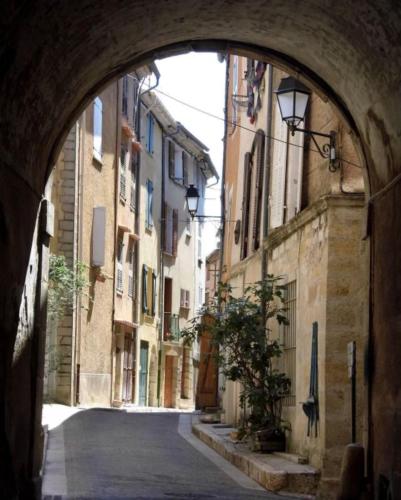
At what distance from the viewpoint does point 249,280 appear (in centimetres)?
1822

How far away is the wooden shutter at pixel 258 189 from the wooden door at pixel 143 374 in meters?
16.2

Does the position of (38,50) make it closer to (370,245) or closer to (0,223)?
(0,223)

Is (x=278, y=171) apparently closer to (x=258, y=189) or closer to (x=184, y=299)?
(x=258, y=189)

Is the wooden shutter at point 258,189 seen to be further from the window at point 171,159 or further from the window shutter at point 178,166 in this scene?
→ the window shutter at point 178,166

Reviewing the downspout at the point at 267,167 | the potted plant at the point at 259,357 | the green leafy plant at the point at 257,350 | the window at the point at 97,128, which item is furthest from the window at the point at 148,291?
the green leafy plant at the point at 257,350

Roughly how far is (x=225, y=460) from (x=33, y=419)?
5875 mm

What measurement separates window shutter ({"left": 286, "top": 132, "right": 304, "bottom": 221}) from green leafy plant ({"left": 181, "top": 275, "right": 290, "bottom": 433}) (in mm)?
987

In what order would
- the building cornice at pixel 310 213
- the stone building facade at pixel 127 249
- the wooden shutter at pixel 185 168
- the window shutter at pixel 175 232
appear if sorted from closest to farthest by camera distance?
the building cornice at pixel 310 213, the stone building facade at pixel 127 249, the window shutter at pixel 175 232, the wooden shutter at pixel 185 168

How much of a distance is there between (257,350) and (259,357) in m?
0.10

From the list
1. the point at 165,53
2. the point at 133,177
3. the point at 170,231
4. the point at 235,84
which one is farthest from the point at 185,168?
the point at 165,53

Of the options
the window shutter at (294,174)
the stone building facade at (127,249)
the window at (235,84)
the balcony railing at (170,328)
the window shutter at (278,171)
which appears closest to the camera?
the window shutter at (294,174)

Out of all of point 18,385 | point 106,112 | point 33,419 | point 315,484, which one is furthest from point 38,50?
point 106,112

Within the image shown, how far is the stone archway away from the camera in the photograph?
6934 millimetres

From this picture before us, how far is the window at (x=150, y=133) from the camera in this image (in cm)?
3478
